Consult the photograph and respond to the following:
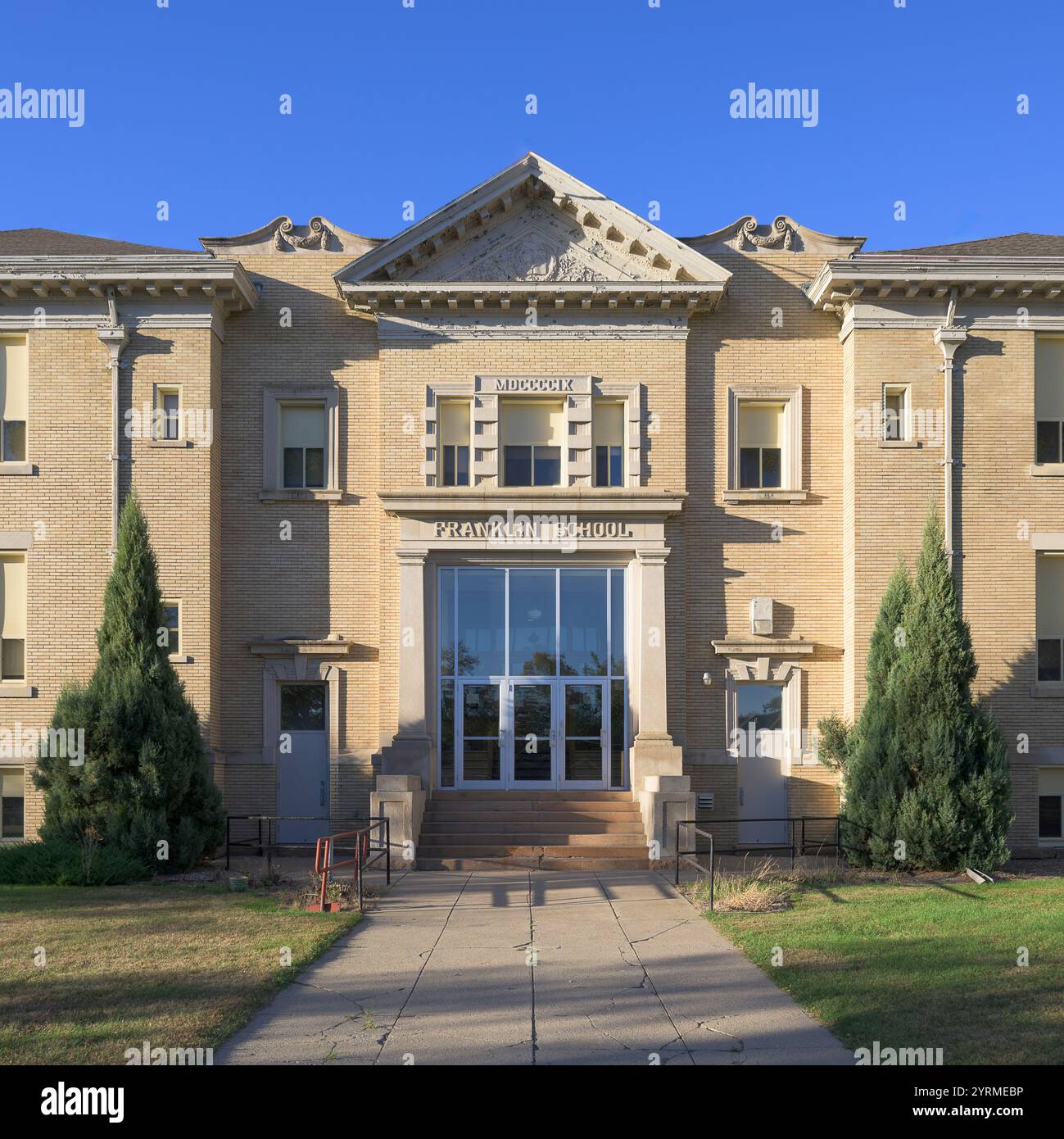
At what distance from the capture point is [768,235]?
2138 centimetres

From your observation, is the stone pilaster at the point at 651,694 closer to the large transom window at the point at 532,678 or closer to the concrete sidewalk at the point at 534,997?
the large transom window at the point at 532,678

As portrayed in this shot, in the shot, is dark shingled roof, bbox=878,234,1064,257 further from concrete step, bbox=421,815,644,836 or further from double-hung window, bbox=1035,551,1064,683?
concrete step, bbox=421,815,644,836

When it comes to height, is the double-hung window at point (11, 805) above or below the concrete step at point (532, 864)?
above

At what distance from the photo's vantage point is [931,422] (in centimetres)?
2042

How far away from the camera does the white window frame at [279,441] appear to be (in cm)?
2106

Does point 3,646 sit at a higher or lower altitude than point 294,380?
lower

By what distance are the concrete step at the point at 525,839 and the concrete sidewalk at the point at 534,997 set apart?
406 centimetres

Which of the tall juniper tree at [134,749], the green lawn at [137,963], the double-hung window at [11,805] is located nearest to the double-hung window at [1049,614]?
the green lawn at [137,963]

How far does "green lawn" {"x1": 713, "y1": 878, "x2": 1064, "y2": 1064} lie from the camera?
8289mm

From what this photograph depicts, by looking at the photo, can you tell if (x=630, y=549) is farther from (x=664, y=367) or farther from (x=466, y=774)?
(x=466, y=774)

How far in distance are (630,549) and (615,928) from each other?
8649 millimetres
